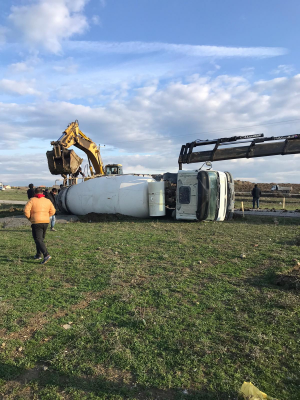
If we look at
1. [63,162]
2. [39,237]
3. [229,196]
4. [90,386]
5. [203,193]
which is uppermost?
[63,162]

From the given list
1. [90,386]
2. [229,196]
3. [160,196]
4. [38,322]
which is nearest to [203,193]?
[229,196]

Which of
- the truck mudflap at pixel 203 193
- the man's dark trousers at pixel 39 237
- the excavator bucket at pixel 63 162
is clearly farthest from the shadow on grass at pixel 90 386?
the excavator bucket at pixel 63 162

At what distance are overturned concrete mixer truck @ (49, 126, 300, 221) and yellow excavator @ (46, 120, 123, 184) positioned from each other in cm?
178

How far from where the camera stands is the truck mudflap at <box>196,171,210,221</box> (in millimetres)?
12047

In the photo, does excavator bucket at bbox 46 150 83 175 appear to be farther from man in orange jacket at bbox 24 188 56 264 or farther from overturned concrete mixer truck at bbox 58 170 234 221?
man in orange jacket at bbox 24 188 56 264

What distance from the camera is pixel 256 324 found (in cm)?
377

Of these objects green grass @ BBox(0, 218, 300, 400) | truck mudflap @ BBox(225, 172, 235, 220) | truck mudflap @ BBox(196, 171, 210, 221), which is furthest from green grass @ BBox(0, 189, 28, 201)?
green grass @ BBox(0, 218, 300, 400)

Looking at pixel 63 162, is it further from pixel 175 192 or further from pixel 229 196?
pixel 229 196

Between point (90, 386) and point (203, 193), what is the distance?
9.99 meters

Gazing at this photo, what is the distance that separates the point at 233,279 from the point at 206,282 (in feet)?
1.86

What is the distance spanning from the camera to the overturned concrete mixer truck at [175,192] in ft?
40.3

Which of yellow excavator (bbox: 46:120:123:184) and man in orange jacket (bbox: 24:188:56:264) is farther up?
yellow excavator (bbox: 46:120:123:184)

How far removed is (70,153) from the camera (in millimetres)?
16562

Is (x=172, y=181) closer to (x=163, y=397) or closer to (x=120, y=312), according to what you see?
(x=120, y=312)
